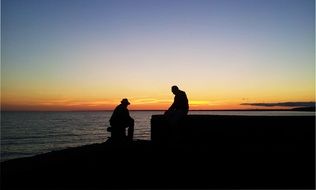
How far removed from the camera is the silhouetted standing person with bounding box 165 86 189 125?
31.7 ft

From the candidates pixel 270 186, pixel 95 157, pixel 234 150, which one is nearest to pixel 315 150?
pixel 234 150

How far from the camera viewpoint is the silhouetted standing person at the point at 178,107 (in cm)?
967

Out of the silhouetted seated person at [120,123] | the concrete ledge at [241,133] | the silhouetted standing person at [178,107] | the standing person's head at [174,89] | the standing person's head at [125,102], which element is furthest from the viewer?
the standing person's head at [125,102]

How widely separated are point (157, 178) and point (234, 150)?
2.91 meters

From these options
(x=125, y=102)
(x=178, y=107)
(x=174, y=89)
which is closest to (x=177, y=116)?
(x=178, y=107)

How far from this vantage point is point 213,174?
6414 millimetres

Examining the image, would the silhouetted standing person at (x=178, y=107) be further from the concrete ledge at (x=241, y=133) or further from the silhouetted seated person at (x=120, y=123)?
the silhouetted seated person at (x=120, y=123)

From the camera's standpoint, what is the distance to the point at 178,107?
32.2 ft

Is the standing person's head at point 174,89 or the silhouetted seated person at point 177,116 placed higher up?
the standing person's head at point 174,89

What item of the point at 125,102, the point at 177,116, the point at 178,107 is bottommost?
the point at 177,116

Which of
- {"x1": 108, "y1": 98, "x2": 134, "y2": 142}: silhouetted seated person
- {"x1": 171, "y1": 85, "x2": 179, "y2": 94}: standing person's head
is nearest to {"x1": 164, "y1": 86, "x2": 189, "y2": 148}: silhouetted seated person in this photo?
{"x1": 171, "y1": 85, "x2": 179, "y2": 94}: standing person's head

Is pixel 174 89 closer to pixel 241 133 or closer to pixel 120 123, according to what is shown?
pixel 120 123

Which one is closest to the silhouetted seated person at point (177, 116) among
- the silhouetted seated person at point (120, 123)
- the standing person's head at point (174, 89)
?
the standing person's head at point (174, 89)

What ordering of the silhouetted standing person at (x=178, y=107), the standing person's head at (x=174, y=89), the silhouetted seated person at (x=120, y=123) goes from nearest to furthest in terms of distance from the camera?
1. the silhouetted standing person at (x=178, y=107)
2. the standing person's head at (x=174, y=89)
3. the silhouetted seated person at (x=120, y=123)
